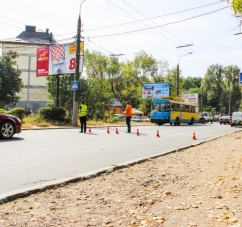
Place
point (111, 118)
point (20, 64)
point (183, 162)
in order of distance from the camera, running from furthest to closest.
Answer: point (20, 64), point (111, 118), point (183, 162)

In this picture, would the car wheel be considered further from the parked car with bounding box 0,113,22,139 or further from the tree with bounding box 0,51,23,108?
the tree with bounding box 0,51,23,108

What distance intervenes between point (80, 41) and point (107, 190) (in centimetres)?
1891

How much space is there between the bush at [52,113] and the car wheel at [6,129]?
11030 mm

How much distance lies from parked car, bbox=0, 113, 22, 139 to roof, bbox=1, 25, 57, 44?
55.1m

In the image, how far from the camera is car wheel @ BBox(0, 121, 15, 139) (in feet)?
36.5

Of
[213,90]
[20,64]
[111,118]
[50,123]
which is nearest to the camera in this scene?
[50,123]

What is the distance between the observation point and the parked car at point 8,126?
1109cm

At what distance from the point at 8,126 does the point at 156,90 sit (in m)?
38.1

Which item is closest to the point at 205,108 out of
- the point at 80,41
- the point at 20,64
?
the point at 20,64

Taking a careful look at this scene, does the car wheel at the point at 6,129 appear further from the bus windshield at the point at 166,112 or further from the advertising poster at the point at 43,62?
the bus windshield at the point at 166,112

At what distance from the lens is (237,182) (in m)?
5.51

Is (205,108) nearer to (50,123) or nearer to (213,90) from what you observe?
(213,90)

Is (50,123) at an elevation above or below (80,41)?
below

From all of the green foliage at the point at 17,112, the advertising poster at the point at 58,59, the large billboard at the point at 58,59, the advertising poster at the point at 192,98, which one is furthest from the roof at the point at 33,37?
the green foliage at the point at 17,112
